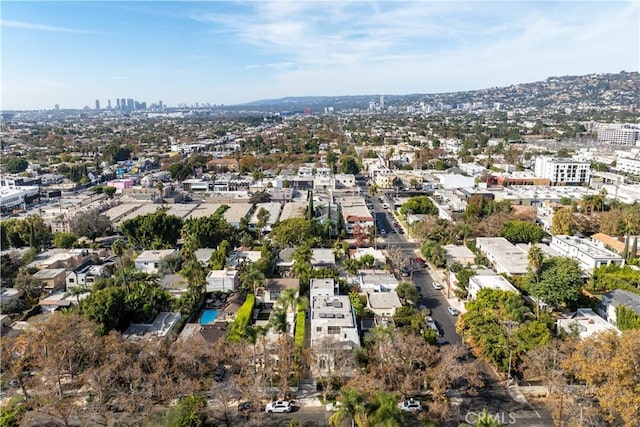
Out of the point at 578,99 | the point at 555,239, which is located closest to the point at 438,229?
the point at 555,239

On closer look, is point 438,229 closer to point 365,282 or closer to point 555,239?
point 555,239

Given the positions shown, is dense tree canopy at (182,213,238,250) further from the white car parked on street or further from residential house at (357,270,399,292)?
the white car parked on street

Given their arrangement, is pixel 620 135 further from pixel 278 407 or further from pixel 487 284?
pixel 278 407

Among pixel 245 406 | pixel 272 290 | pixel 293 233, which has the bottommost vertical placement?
pixel 245 406

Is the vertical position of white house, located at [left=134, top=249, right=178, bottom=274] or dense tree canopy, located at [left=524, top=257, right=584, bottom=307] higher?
dense tree canopy, located at [left=524, top=257, right=584, bottom=307]

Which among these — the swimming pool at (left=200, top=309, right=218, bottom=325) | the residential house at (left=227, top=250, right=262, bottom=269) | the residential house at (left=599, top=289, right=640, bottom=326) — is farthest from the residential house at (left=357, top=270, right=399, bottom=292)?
the residential house at (left=599, top=289, right=640, bottom=326)

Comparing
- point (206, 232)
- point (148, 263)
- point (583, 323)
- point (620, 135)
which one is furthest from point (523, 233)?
point (620, 135)
